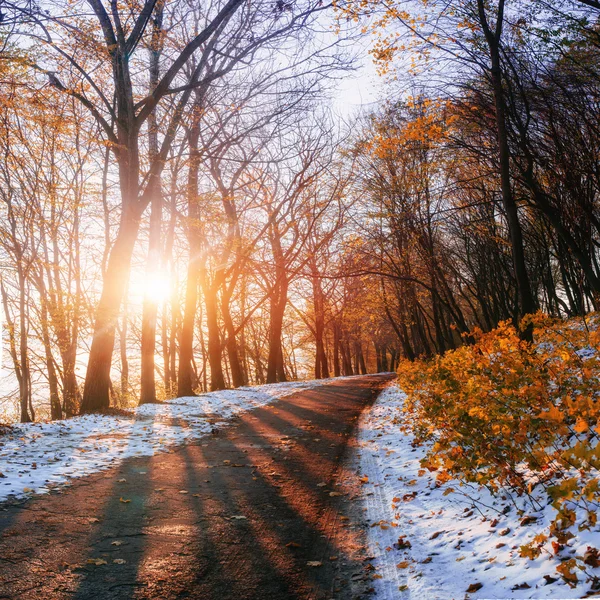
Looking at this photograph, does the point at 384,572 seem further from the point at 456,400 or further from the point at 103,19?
the point at 103,19

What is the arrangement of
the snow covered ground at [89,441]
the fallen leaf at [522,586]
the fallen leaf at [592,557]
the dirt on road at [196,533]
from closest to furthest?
the fallen leaf at [592,557] < the fallen leaf at [522,586] < the dirt on road at [196,533] < the snow covered ground at [89,441]

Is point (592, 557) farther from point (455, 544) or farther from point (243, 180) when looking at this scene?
point (243, 180)

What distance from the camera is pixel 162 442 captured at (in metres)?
8.29

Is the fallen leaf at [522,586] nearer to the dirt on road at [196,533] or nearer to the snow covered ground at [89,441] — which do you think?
the dirt on road at [196,533]

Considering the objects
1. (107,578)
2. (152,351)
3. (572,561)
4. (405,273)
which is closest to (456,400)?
(572,561)

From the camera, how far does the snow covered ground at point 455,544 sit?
301 centimetres

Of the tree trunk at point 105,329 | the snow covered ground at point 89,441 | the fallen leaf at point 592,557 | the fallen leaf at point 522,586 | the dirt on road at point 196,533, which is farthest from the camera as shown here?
the tree trunk at point 105,329

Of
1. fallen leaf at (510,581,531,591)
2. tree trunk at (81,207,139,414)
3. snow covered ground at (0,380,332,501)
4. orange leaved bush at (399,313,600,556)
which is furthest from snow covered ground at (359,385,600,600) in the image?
tree trunk at (81,207,139,414)

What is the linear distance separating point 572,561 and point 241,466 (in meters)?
4.94

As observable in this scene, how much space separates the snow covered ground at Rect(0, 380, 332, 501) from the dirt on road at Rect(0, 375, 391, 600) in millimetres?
407

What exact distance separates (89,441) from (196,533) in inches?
183

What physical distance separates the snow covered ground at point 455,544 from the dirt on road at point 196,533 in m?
0.24

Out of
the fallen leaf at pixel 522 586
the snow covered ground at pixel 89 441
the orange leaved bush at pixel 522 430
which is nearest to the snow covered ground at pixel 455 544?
the fallen leaf at pixel 522 586

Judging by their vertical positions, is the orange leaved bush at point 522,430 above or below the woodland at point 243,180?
below
